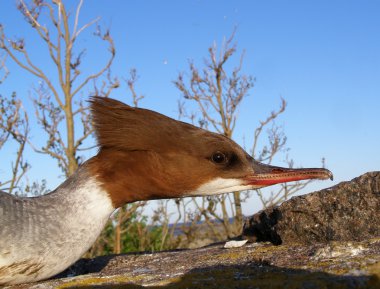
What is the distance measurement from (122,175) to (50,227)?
576mm

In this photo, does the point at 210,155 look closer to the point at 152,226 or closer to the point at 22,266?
the point at 22,266

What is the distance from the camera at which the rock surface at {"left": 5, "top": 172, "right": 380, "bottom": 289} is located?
7.31 ft

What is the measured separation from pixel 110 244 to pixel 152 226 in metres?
1.23

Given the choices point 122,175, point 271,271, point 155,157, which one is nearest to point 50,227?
point 122,175

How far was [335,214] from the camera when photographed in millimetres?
3533

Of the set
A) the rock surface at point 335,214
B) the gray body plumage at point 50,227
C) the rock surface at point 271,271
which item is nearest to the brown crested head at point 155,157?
the gray body plumage at point 50,227

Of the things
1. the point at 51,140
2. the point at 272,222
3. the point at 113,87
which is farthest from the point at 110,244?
the point at 272,222

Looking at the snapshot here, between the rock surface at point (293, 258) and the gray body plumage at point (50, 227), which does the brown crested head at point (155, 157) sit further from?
the rock surface at point (293, 258)

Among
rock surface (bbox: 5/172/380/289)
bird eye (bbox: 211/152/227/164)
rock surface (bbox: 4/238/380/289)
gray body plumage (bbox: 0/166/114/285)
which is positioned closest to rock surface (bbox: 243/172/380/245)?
rock surface (bbox: 5/172/380/289)

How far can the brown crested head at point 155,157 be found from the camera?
3236 mm

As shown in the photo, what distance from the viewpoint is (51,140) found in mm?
9055

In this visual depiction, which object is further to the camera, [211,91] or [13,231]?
[211,91]

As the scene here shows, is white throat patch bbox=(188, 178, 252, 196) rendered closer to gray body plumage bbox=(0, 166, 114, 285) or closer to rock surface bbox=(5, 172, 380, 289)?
rock surface bbox=(5, 172, 380, 289)

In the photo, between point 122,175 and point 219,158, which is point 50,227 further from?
point 219,158
